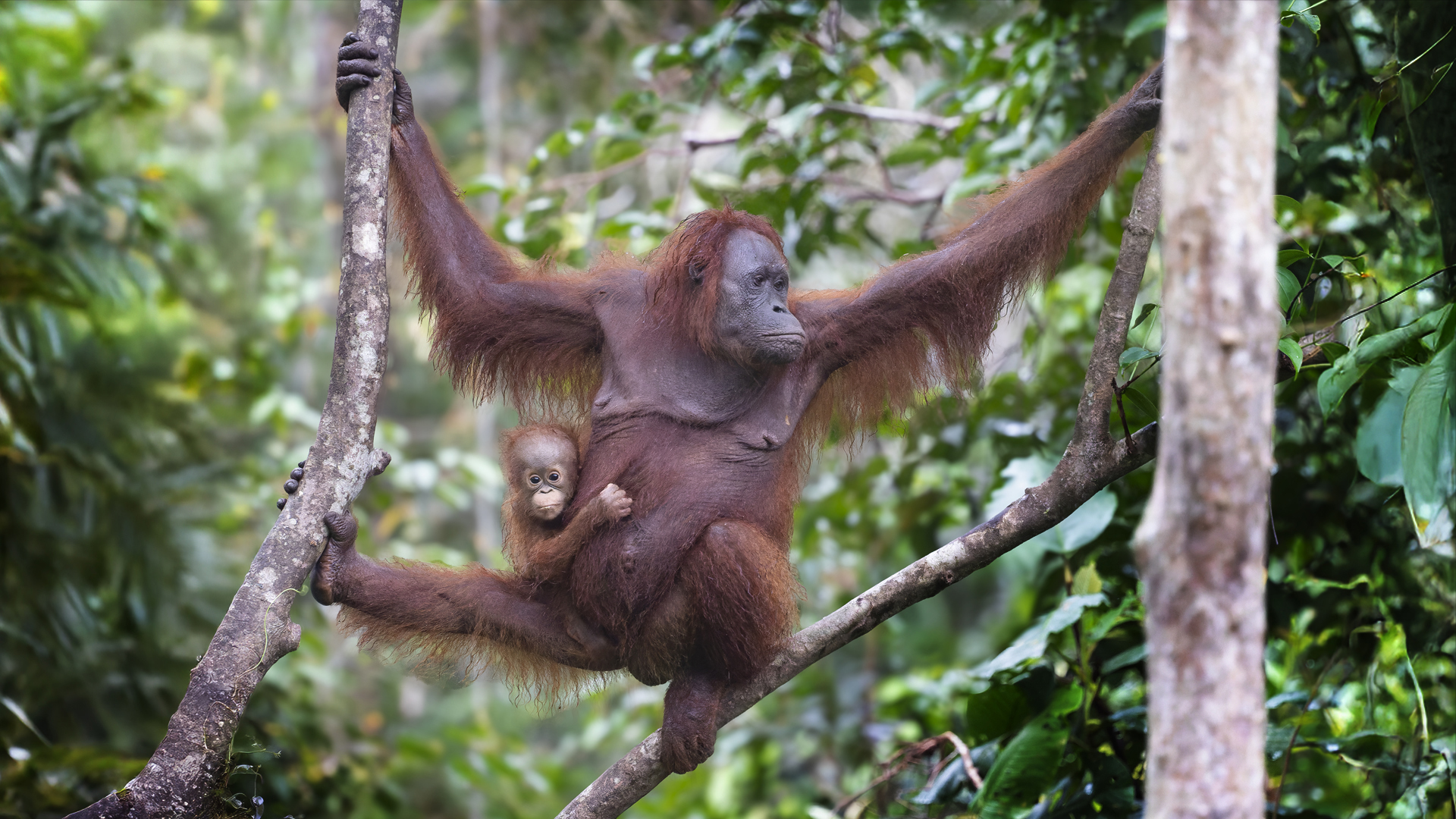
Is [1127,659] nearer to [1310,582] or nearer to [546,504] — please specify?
[1310,582]

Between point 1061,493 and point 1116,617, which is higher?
point 1061,493

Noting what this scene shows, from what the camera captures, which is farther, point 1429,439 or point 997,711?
point 997,711

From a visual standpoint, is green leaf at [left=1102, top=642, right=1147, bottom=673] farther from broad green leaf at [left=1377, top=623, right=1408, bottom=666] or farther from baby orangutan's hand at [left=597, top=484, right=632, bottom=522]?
baby orangutan's hand at [left=597, top=484, right=632, bottom=522]

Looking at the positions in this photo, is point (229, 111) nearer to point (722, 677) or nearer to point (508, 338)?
point (508, 338)

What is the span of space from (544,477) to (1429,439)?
8.18 feet

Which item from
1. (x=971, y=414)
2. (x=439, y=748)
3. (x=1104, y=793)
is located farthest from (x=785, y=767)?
(x=1104, y=793)

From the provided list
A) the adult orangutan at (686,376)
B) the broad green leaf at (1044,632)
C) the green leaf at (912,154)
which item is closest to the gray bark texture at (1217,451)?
the adult orangutan at (686,376)

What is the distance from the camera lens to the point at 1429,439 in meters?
2.45

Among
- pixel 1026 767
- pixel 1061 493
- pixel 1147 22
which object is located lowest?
pixel 1026 767

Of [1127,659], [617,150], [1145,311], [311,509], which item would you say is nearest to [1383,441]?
[1145,311]

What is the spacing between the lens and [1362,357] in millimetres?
2656

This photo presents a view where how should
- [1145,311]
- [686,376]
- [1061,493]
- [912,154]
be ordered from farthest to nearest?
[912,154] < [686,376] < [1061,493] < [1145,311]

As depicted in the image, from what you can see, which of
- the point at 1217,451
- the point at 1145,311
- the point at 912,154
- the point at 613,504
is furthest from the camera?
the point at 912,154

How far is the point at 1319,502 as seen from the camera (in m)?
4.07
